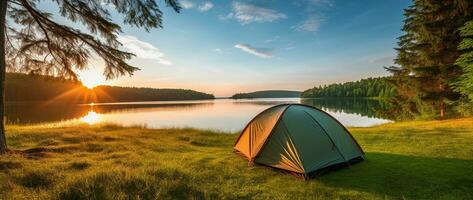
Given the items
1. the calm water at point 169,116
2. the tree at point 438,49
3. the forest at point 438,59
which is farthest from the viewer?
the calm water at point 169,116

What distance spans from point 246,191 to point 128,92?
13388 centimetres

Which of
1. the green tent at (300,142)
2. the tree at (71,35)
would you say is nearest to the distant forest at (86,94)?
the tree at (71,35)

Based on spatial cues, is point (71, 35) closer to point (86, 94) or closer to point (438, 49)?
point (438, 49)

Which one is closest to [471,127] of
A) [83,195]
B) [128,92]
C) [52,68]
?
[83,195]

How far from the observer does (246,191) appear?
17.7 feet

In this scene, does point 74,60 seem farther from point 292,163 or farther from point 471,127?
point 471,127

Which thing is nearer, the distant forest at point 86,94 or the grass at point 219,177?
the grass at point 219,177

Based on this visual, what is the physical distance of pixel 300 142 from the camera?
21.8 feet

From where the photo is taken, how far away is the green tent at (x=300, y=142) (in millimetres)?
6492

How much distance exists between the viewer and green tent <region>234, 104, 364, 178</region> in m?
6.49

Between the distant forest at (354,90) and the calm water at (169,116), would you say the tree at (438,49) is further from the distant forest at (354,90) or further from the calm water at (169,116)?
the distant forest at (354,90)

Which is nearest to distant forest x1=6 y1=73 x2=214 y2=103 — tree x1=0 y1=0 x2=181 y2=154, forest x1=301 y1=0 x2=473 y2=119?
tree x1=0 y1=0 x2=181 y2=154

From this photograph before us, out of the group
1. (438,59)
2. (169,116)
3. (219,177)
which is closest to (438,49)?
(438,59)

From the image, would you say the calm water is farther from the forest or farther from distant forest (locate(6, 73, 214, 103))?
distant forest (locate(6, 73, 214, 103))
